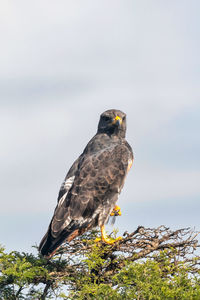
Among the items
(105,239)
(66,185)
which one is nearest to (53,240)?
(105,239)

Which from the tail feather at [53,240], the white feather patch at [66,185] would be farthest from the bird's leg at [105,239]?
the white feather patch at [66,185]

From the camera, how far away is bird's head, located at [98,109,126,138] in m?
12.9

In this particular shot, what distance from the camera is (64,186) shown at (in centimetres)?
1164

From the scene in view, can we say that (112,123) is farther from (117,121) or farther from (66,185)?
(66,185)

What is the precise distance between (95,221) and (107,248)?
6.99ft

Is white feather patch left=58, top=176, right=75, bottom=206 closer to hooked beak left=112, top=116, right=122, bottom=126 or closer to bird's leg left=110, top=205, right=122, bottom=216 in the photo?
bird's leg left=110, top=205, right=122, bottom=216

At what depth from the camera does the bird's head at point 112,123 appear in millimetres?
12922

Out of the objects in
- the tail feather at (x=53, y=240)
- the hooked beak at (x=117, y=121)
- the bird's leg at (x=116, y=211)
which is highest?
the hooked beak at (x=117, y=121)

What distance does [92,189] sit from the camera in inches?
455

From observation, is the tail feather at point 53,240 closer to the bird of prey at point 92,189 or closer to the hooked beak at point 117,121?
the bird of prey at point 92,189

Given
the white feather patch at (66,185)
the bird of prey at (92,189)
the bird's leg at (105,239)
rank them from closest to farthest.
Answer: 1. the bird's leg at (105,239)
2. the bird of prey at (92,189)
3. the white feather patch at (66,185)

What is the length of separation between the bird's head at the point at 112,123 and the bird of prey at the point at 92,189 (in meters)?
0.04

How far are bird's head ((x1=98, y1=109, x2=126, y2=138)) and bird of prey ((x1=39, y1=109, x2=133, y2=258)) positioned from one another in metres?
0.04

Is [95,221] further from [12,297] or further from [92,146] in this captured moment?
[12,297]
